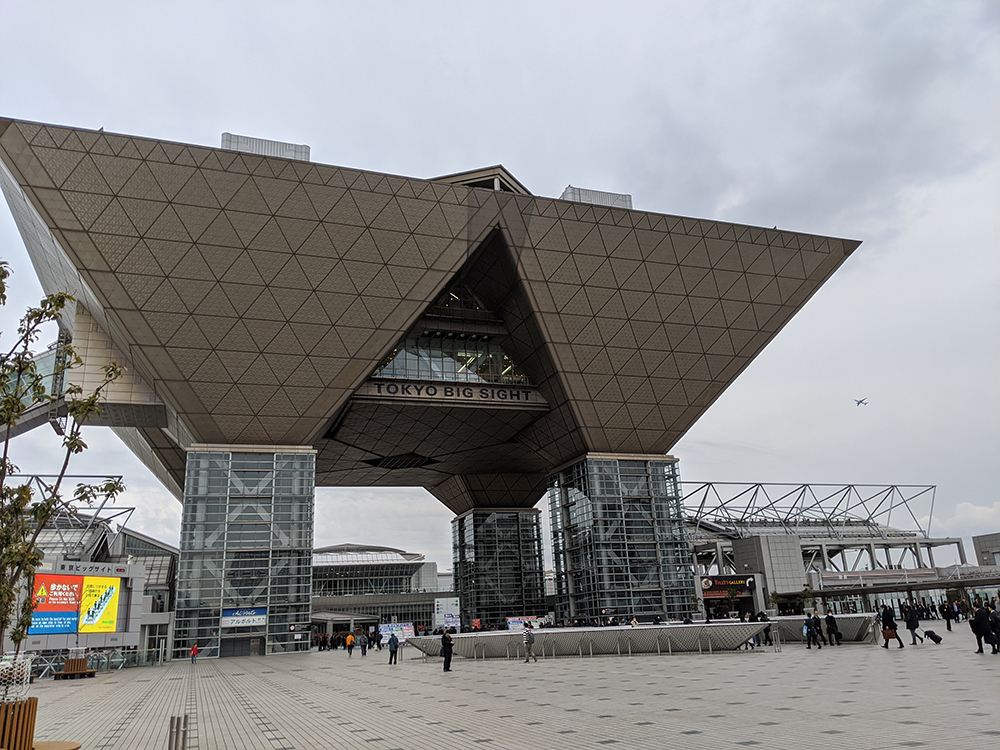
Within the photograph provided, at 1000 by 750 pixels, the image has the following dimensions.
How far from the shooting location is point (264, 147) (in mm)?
40062

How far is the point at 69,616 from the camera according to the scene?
106ft

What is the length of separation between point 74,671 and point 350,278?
21832mm

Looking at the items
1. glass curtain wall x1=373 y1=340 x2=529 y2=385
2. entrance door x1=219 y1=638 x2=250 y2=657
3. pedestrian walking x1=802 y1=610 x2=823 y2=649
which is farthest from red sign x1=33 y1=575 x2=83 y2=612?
pedestrian walking x1=802 y1=610 x2=823 y2=649

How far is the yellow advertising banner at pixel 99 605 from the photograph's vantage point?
3309 cm

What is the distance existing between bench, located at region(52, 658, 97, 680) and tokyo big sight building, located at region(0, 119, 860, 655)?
9.09 meters

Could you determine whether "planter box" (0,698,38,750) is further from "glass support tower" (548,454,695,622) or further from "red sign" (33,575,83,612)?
"glass support tower" (548,454,695,622)

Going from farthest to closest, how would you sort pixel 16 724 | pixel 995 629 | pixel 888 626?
pixel 888 626
pixel 995 629
pixel 16 724

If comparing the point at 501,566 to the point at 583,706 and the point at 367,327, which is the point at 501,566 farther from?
the point at 583,706

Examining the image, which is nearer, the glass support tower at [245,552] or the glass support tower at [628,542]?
the glass support tower at [245,552]

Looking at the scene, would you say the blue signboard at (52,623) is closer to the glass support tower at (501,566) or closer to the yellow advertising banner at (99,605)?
the yellow advertising banner at (99,605)

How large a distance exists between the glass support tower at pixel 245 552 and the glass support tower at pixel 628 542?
17.8 m

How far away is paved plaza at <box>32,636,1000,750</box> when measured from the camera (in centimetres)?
1095

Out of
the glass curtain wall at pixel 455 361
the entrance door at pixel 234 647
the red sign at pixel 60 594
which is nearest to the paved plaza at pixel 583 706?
the red sign at pixel 60 594

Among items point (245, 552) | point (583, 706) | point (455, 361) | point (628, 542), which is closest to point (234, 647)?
point (245, 552)
